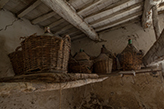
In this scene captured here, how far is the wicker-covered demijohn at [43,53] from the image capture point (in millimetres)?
880

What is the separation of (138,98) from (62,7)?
1853mm

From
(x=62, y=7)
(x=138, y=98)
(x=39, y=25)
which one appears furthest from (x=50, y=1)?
(x=138, y=98)

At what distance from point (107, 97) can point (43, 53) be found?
1597 mm

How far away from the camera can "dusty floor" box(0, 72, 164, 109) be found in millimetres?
1449

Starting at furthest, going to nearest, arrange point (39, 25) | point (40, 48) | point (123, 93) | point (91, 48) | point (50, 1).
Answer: point (91, 48), point (39, 25), point (123, 93), point (50, 1), point (40, 48)

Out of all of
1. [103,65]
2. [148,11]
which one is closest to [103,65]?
[103,65]

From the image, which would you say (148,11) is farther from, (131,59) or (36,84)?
(36,84)

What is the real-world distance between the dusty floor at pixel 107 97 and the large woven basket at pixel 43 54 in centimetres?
68

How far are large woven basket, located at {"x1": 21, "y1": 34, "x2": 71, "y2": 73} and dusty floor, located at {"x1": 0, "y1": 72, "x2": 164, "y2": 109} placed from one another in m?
0.68

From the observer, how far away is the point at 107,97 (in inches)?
77.8

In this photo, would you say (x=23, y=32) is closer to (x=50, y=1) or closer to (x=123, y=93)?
(x=50, y=1)

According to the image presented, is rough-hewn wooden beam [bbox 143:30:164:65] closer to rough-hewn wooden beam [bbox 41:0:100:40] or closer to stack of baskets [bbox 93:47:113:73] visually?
stack of baskets [bbox 93:47:113:73]

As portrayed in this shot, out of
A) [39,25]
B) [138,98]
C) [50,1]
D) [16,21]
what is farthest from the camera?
[39,25]

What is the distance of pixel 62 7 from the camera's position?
4.16ft
